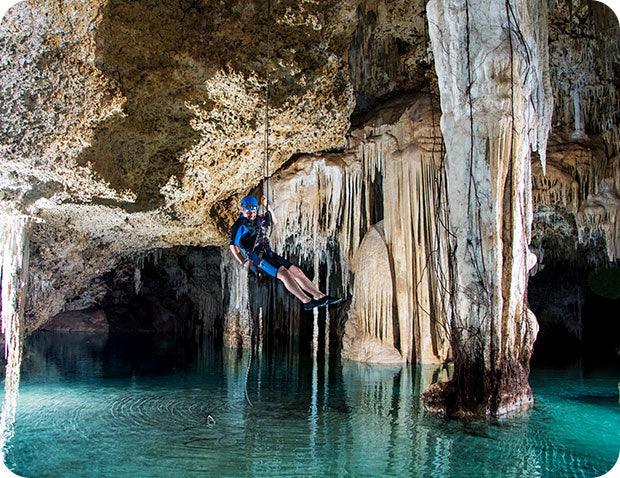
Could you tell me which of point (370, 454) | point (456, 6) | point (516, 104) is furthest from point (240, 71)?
point (370, 454)

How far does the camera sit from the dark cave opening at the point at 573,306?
14562 mm

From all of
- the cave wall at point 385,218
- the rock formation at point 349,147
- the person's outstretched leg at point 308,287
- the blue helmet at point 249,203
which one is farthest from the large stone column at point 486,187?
the cave wall at point 385,218

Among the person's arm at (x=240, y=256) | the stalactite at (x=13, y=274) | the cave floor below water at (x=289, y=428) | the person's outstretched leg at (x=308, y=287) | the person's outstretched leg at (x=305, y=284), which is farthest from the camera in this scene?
the stalactite at (x=13, y=274)

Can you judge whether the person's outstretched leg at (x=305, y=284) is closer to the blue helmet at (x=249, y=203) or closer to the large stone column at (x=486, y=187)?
the blue helmet at (x=249, y=203)

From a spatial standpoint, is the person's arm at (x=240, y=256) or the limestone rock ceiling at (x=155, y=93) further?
the person's arm at (x=240, y=256)

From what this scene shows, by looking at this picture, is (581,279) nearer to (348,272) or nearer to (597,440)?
(348,272)

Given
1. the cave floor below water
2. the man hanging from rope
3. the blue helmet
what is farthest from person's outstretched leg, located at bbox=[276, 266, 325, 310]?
the cave floor below water

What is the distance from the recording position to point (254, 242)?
5816mm

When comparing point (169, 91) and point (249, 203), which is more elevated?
point (169, 91)

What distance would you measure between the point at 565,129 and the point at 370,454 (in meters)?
6.45

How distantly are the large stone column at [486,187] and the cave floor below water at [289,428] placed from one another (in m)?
0.52

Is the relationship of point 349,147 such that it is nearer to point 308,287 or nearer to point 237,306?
point 308,287

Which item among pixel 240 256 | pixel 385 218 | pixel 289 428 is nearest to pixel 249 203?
pixel 240 256

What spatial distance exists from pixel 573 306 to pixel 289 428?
42.8 ft
